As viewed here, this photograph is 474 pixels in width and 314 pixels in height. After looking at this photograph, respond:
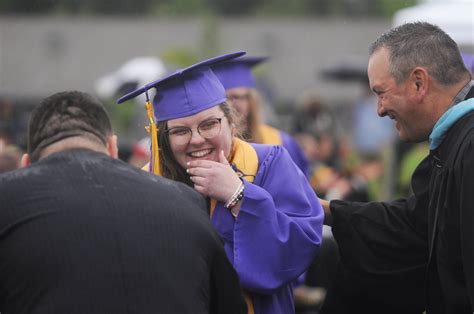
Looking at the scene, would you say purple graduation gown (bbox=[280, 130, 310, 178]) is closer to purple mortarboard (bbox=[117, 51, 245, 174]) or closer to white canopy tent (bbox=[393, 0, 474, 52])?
purple mortarboard (bbox=[117, 51, 245, 174])

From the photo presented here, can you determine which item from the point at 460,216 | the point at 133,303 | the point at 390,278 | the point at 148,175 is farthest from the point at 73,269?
the point at 390,278

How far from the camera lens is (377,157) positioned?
1272 centimetres

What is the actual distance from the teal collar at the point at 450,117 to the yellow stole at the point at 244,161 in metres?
0.80

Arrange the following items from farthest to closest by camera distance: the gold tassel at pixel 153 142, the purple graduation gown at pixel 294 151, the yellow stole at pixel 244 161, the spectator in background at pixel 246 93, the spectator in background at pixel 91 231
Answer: the purple graduation gown at pixel 294 151
the spectator in background at pixel 246 93
the gold tassel at pixel 153 142
the yellow stole at pixel 244 161
the spectator in background at pixel 91 231

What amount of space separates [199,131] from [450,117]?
3.57ft

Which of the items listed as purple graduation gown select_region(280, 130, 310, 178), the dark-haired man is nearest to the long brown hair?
the dark-haired man

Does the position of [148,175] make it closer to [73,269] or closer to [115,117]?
[73,269]

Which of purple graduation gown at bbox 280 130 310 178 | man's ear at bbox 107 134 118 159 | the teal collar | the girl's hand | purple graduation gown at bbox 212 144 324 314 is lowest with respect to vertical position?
purple graduation gown at bbox 280 130 310 178

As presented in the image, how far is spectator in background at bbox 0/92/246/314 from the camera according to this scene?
3.03 m

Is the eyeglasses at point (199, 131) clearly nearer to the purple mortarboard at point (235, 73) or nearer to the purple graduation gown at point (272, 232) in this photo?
the purple graduation gown at point (272, 232)

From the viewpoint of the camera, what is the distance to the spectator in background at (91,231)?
3033mm

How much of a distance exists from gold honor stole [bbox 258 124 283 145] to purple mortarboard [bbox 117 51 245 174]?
2.48 meters

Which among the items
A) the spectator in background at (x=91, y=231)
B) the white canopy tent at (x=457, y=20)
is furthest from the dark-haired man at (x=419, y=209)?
the white canopy tent at (x=457, y=20)

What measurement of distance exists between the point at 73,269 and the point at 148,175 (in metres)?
0.45
